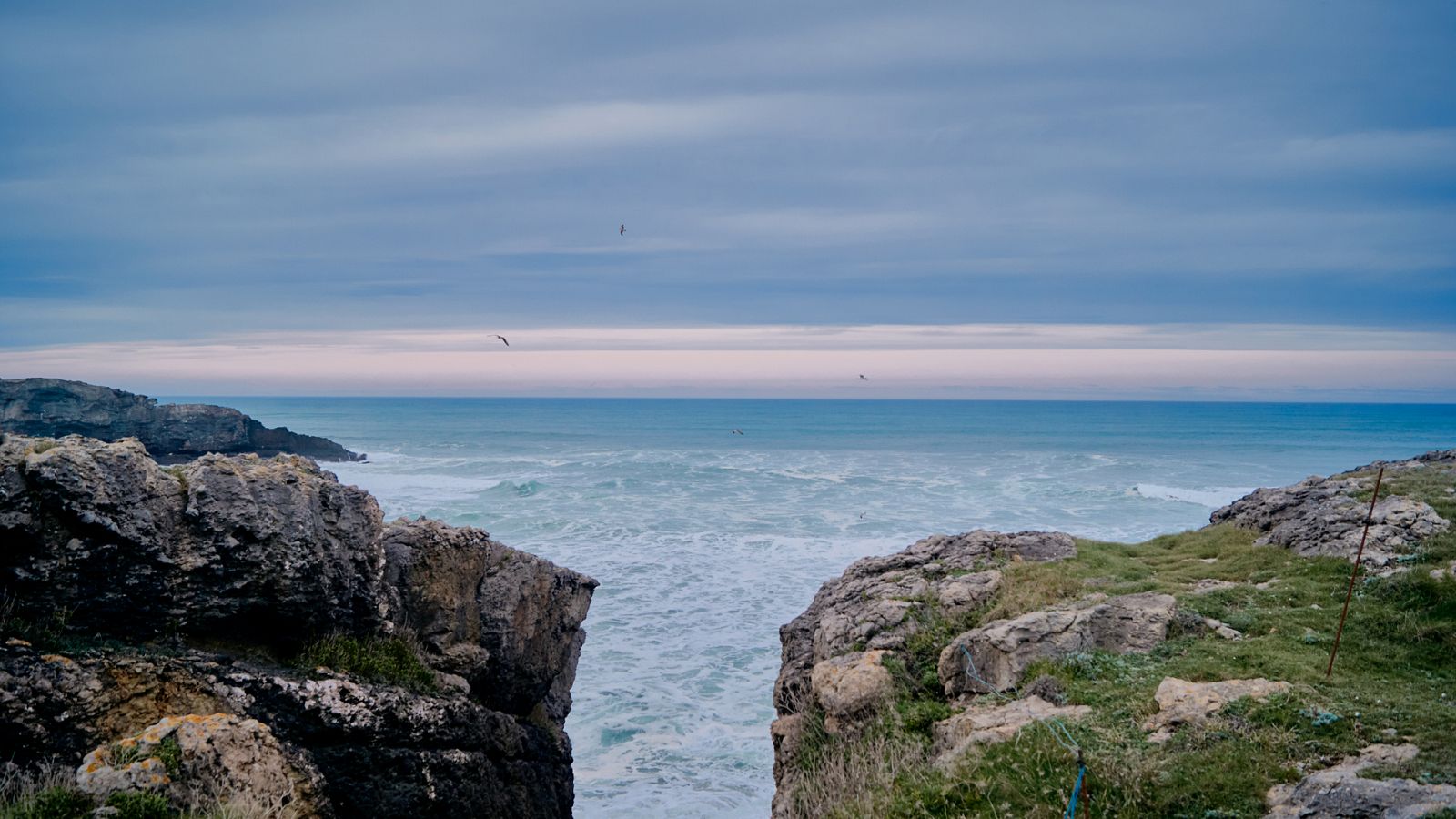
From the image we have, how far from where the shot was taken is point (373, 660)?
9984 millimetres

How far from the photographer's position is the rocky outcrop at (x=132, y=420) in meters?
57.8

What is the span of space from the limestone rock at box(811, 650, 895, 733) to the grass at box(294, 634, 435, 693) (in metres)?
4.93

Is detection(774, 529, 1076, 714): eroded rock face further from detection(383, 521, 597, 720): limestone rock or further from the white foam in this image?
the white foam

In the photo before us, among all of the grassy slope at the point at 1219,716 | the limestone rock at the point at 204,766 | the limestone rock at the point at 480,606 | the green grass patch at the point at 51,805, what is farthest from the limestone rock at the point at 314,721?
the grassy slope at the point at 1219,716

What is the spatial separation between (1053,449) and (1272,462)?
17989 mm

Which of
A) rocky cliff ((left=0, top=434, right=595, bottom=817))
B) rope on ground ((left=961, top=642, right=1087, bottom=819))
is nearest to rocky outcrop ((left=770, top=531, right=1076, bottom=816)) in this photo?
rope on ground ((left=961, top=642, right=1087, bottom=819))

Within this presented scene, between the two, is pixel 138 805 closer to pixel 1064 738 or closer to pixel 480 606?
pixel 480 606

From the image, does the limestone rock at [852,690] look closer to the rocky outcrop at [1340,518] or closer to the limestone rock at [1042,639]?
the limestone rock at [1042,639]

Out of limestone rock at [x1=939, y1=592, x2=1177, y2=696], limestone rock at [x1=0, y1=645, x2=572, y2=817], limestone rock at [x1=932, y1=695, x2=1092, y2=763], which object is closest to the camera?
limestone rock at [x1=0, y1=645, x2=572, y2=817]

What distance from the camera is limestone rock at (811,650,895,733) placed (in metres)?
10.6

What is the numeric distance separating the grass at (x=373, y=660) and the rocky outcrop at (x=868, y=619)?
4.72m

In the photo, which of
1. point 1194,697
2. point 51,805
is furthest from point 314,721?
point 1194,697

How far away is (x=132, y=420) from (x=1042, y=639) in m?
68.3

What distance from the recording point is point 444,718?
33.0 ft
